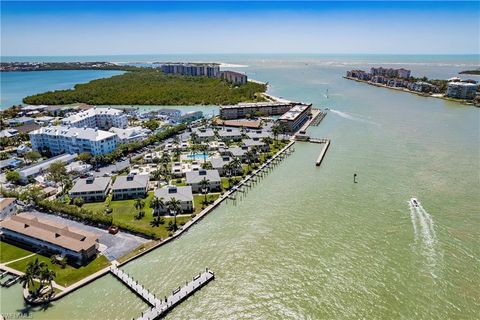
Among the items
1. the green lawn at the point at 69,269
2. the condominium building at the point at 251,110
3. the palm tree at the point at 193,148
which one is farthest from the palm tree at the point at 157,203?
the condominium building at the point at 251,110

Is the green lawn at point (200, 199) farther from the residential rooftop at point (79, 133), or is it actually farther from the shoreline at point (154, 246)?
the residential rooftop at point (79, 133)

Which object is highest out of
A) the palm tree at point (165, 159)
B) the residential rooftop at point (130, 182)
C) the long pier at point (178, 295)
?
the palm tree at point (165, 159)

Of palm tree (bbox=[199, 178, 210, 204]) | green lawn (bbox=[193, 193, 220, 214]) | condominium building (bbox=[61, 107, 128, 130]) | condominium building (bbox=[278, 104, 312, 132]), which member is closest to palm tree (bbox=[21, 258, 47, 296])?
green lawn (bbox=[193, 193, 220, 214])

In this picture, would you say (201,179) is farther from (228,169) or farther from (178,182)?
(228,169)

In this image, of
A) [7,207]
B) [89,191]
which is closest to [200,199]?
[89,191]

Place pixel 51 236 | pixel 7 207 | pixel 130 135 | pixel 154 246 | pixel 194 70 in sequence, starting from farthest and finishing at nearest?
pixel 194 70
pixel 130 135
pixel 7 207
pixel 154 246
pixel 51 236

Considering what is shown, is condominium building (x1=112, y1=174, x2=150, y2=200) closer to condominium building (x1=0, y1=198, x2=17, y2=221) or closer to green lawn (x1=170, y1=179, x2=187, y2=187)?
green lawn (x1=170, y1=179, x2=187, y2=187)
